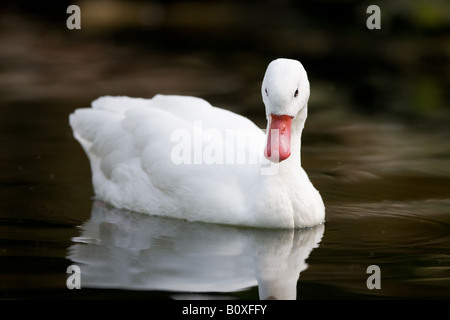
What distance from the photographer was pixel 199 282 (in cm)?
699

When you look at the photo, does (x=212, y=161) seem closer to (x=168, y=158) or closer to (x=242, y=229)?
(x=168, y=158)

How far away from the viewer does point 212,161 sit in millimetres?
8695

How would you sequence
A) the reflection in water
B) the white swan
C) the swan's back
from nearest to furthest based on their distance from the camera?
the reflection in water < the white swan < the swan's back

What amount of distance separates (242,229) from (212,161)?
0.70 metres

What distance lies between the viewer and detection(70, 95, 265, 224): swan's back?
8.55m

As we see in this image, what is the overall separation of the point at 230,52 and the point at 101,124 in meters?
8.66

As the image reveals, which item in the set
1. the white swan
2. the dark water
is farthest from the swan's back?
the dark water

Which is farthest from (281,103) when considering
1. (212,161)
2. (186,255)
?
(186,255)

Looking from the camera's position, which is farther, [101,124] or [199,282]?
[101,124]

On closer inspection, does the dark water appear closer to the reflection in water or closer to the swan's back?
the reflection in water

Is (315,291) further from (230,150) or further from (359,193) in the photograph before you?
(359,193)

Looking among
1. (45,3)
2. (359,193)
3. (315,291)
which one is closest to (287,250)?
(315,291)

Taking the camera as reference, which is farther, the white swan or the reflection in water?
Answer: the white swan

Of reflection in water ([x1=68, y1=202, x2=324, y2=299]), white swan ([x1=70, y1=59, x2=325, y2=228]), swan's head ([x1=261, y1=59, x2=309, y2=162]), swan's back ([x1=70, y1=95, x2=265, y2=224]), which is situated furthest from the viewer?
swan's back ([x1=70, y1=95, x2=265, y2=224])
